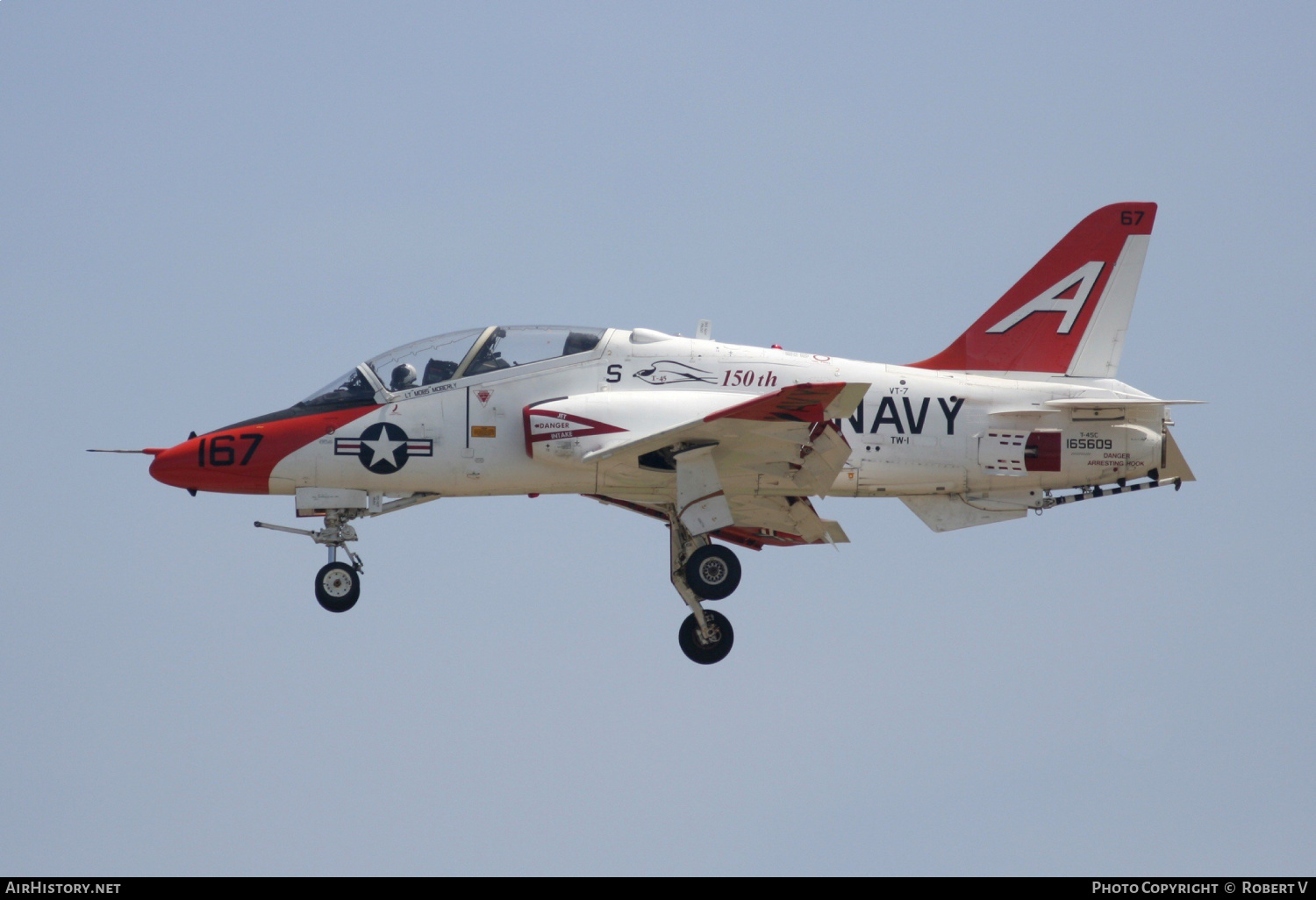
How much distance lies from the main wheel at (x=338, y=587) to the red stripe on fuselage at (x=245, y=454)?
4.42 feet

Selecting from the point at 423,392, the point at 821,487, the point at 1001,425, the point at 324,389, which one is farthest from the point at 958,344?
the point at 324,389

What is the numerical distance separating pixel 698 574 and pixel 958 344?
491cm

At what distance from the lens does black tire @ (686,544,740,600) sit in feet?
62.3

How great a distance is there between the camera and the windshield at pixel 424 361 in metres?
19.6

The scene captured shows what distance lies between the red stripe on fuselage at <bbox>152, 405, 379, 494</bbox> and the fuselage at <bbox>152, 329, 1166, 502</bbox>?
0.02 meters

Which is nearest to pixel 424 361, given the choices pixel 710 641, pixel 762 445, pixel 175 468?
pixel 175 468

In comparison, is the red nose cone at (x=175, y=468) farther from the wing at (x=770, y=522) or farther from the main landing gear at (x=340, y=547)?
the wing at (x=770, y=522)

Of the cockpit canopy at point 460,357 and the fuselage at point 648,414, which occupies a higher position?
the cockpit canopy at point 460,357

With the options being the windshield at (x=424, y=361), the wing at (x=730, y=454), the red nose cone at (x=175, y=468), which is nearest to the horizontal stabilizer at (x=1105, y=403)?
the wing at (x=730, y=454)

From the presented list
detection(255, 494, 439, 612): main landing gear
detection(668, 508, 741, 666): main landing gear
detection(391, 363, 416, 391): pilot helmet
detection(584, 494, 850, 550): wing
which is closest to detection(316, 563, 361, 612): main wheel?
detection(255, 494, 439, 612): main landing gear

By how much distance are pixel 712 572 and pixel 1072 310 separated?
6.28 m

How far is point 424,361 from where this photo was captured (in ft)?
64.9

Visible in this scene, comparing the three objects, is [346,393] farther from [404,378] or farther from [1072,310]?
[1072,310]

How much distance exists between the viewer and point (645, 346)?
19.7 m
